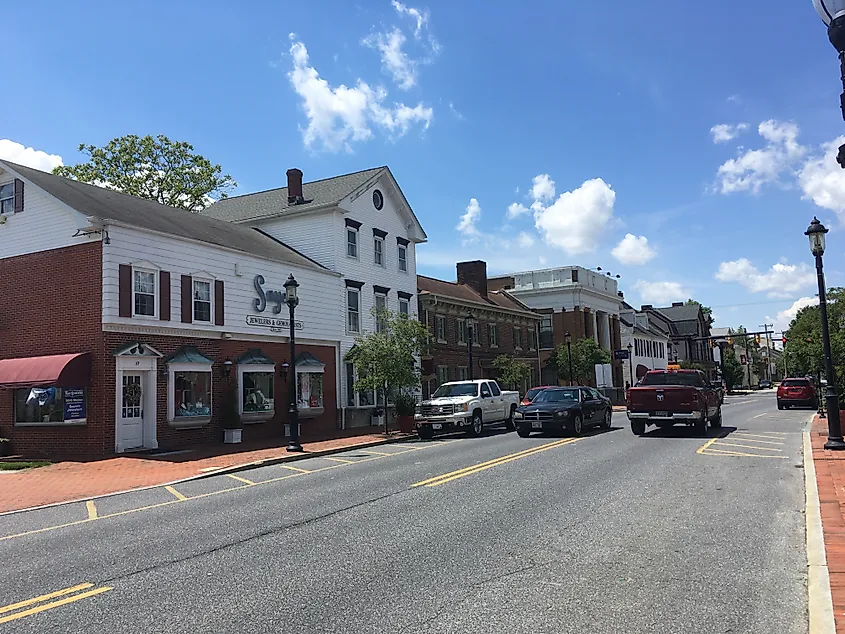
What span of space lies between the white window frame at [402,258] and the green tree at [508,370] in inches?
393

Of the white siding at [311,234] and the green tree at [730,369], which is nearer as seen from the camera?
the white siding at [311,234]

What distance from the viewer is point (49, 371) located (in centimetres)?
1880

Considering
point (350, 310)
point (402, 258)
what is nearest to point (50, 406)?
point (350, 310)

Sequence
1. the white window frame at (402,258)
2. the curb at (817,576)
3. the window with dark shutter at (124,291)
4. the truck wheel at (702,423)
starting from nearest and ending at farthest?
the curb at (817,576), the window with dark shutter at (124,291), the truck wheel at (702,423), the white window frame at (402,258)

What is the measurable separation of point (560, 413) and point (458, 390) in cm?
458

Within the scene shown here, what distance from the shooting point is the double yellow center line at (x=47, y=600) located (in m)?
5.95

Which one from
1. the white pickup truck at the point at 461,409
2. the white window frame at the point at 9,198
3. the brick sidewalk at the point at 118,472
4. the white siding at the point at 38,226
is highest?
the white window frame at the point at 9,198

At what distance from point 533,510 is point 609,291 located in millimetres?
57068

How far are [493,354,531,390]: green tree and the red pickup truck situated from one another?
1925 centimetres

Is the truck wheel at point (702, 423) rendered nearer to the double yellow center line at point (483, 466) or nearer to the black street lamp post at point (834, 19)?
the double yellow center line at point (483, 466)

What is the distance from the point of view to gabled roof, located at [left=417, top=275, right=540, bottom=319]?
129 feet

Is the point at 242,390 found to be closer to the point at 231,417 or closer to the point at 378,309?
the point at 231,417

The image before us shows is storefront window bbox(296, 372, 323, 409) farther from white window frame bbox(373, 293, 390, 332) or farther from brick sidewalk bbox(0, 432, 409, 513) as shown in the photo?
white window frame bbox(373, 293, 390, 332)

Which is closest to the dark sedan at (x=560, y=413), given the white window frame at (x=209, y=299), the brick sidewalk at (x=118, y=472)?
the brick sidewalk at (x=118, y=472)
